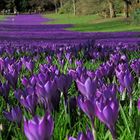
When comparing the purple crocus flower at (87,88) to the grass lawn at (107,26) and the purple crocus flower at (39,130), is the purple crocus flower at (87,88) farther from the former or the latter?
the grass lawn at (107,26)

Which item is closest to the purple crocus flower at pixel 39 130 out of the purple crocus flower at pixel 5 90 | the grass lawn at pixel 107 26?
the purple crocus flower at pixel 5 90

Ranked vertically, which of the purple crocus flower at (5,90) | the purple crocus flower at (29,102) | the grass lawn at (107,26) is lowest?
the grass lawn at (107,26)

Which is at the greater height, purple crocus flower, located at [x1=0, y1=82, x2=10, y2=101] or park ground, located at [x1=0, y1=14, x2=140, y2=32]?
purple crocus flower, located at [x1=0, y1=82, x2=10, y2=101]

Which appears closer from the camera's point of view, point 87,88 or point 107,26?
point 87,88

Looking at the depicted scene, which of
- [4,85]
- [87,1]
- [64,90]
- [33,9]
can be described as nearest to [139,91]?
[64,90]

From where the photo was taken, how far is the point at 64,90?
8.00 feet

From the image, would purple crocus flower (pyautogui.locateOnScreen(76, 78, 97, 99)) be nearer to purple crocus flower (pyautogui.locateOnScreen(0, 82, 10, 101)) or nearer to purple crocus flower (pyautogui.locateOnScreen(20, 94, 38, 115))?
purple crocus flower (pyautogui.locateOnScreen(20, 94, 38, 115))

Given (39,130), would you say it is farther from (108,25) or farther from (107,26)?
(108,25)

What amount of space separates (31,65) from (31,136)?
246cm

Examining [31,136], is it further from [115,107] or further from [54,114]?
[54,114]

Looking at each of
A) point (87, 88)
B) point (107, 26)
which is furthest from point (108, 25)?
point (87, 88)

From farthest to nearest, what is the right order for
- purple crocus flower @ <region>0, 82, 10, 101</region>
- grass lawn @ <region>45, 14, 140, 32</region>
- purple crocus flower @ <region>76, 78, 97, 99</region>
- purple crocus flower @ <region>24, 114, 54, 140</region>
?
1. grass lawn @ <region>45, 14, 140, 32</region>
2. purple crocus flower @ <region>0, 82, 10, 101</region>
3. purple crocus flower @ <region>76, 78, 97, 99</region>
4. purple crocus flower @ <region>24, 114, 54, 140</region>

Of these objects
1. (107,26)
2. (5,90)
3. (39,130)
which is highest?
(39,130)

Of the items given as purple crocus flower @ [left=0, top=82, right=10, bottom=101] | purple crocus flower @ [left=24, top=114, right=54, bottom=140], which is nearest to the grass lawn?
purple crocus flower @ [left=0, top=82, right=10, bottom=101]
